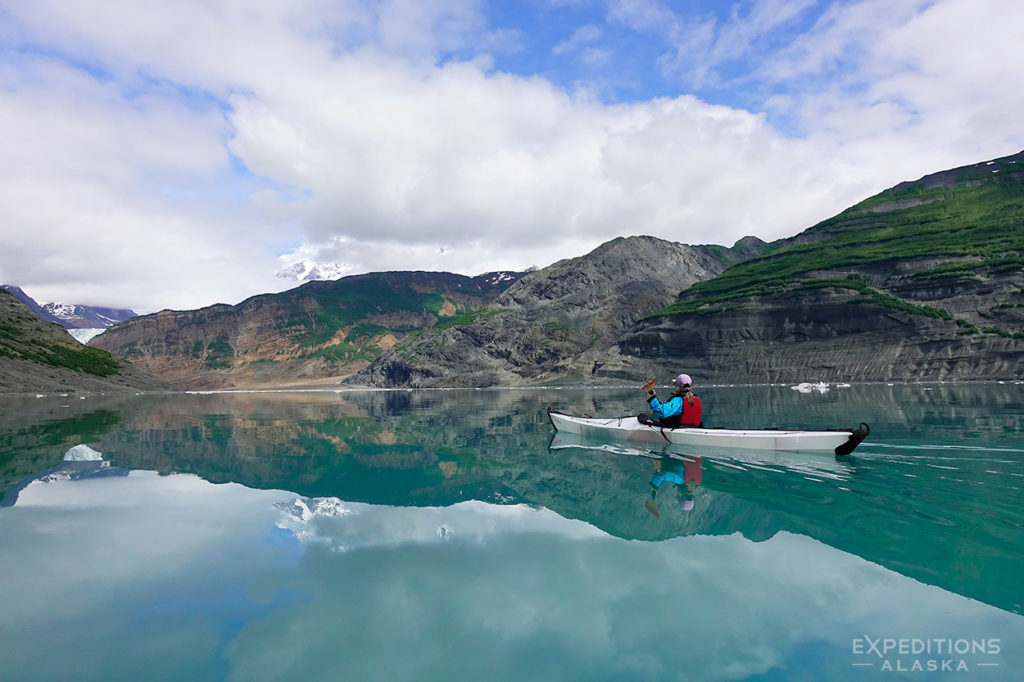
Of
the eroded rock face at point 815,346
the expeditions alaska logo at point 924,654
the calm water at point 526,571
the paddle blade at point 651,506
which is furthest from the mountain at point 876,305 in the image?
the expeditions alaska logo at point 924,654

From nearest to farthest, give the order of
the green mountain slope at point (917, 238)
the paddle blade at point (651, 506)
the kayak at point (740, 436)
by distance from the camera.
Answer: the paddle blade at point (651, 506) → the kayak at point (740, 436) → the green mountain slope at point (917, 238)

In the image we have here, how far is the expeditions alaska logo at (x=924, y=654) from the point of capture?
6.98m

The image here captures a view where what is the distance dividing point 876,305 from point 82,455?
121m

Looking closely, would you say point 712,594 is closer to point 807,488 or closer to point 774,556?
point 774,556

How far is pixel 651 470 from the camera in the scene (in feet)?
67.8

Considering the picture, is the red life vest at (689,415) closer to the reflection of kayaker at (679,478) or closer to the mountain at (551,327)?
the reflection of kayaker at (679,478)

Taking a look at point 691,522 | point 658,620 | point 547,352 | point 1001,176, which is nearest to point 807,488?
point 691,522

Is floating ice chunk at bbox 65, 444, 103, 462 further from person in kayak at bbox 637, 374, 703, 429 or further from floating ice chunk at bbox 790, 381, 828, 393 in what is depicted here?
floating ice chunk at bbox 790, 381, 828, 393

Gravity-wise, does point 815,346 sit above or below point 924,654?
above

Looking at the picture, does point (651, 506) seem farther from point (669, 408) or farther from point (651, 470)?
point (669, 408)

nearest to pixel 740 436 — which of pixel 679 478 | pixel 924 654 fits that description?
pixel 679 478

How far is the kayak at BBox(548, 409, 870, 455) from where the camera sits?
2106 cm

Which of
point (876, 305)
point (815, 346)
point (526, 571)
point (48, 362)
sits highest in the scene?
point (876, 305)

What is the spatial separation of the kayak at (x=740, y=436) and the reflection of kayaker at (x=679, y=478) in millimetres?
2339
